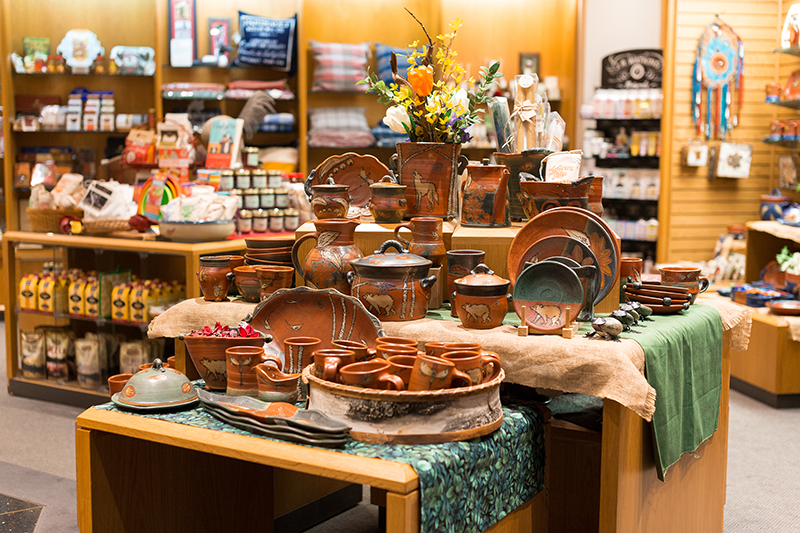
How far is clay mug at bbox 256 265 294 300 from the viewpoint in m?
2.49

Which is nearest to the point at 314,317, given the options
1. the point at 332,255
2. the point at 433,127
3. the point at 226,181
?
the point at 332,255

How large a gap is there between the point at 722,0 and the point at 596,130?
127 centimetres

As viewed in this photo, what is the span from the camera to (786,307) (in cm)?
441

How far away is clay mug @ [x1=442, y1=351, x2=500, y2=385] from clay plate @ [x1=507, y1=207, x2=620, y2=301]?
0.55m

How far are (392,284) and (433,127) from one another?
0.62 m

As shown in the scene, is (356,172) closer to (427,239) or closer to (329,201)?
(329,201)

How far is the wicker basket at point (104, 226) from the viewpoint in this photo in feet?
14.2

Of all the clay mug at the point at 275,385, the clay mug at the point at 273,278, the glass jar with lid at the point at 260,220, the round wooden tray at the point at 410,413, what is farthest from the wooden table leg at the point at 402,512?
the glass jar with lid at the point at 260,220

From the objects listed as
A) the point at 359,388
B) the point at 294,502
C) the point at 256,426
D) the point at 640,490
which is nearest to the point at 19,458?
the point at 294,502

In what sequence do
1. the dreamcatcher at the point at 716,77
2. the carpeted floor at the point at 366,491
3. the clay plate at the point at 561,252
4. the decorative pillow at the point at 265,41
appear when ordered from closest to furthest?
the clay plate at the point at 561,252 < the carpeted floor at the point at 366,491 < the dreamcatcher at the point at 716,77 < the decorative pillow at the point at 265,41

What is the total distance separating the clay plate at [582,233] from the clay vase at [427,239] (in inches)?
8.8

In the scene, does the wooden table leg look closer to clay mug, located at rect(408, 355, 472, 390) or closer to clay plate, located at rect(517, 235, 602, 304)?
clay mug, located at rect(408, 355, 472, 390)

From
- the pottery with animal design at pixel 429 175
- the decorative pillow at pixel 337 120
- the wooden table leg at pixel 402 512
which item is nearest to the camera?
the wooden table leg at pixel 402 512

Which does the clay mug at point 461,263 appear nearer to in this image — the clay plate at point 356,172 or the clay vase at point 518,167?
the clay vase at point 518,167
